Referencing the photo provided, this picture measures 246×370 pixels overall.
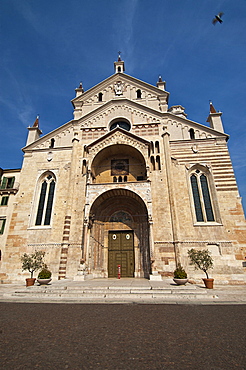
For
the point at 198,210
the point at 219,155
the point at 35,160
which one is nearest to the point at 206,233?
the point at 198,210

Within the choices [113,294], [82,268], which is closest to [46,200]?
[82,268]

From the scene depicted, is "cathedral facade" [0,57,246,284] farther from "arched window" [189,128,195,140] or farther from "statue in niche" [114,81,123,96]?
"statue in niche" [114,81,123,96]

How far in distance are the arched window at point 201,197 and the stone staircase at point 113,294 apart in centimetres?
772

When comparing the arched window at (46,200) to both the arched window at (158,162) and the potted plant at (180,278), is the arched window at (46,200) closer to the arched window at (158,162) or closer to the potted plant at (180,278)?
the arched window at (158,162)

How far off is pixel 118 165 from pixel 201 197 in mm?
8441

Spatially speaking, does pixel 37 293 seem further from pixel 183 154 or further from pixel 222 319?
pixel 183 154

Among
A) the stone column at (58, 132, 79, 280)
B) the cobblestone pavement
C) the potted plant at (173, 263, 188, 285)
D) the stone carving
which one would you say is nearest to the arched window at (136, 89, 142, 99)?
the stone column at (58, 132, 79, 280)

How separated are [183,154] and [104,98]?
1155 centimetres

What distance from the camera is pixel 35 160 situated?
21594 millimetres

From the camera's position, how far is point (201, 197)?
18000mm

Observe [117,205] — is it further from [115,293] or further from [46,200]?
[115,293]

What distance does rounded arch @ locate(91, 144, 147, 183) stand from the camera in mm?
20125

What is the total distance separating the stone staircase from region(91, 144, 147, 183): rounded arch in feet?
35.9

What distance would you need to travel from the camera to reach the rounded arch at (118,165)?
20.1 meters
